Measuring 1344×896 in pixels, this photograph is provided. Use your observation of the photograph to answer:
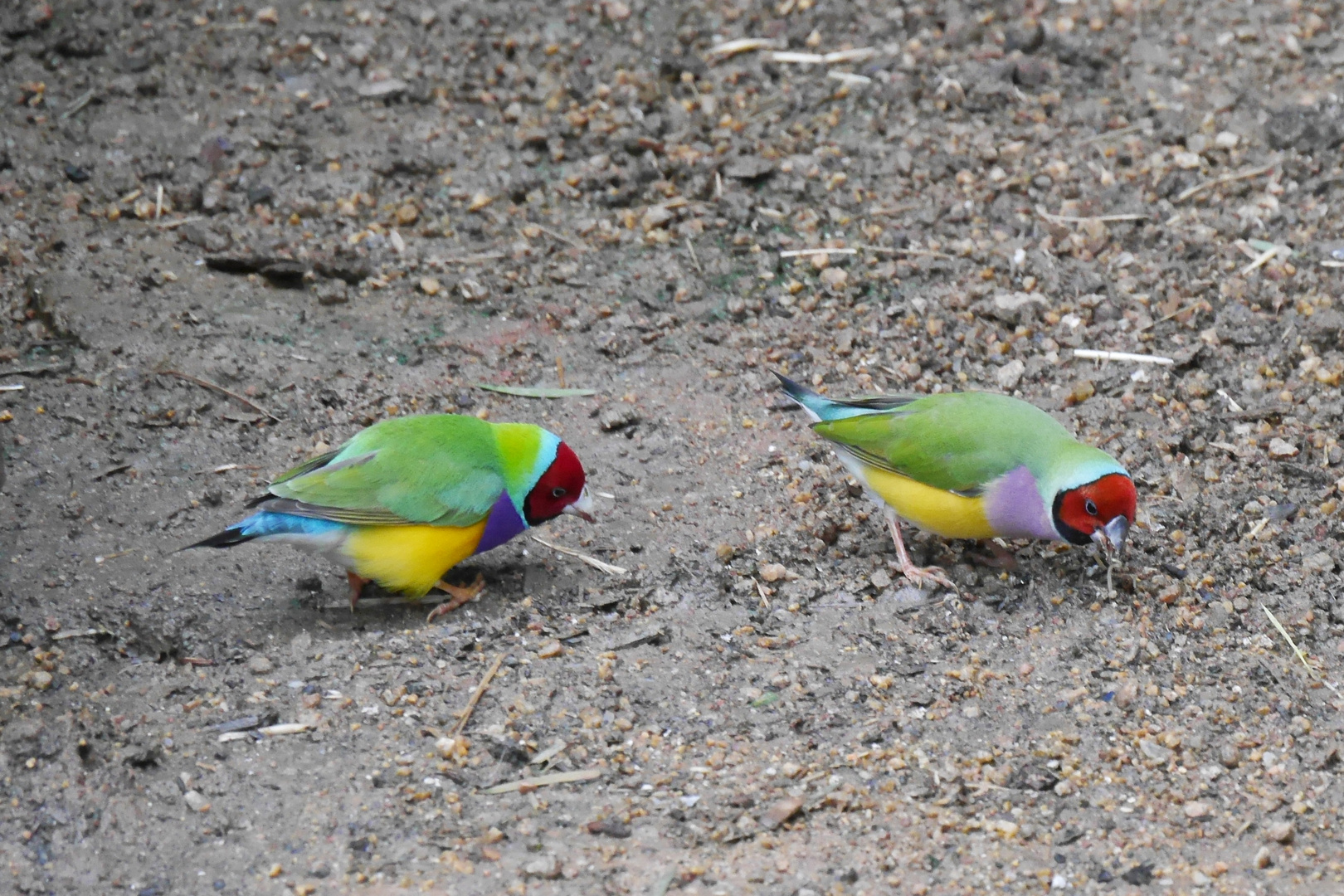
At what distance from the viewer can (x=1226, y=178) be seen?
23.4ft

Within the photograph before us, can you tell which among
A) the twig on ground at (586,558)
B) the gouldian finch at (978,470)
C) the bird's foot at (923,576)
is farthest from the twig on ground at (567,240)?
the bird's foot at (923,576)

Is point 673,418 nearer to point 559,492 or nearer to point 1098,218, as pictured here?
point 559,492

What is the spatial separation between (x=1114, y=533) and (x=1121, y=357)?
1.50m

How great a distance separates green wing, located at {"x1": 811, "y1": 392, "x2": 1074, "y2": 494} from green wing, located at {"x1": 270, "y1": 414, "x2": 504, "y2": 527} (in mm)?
1395

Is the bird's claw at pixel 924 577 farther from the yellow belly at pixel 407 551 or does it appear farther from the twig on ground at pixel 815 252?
the twig on ground at pixel 815 252

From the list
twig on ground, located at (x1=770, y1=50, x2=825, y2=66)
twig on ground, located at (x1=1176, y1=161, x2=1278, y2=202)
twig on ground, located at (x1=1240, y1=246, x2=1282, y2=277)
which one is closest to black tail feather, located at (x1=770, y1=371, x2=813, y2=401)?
twig on ground, located at (x1=1240, y1=246, x2=1282, y2=277)

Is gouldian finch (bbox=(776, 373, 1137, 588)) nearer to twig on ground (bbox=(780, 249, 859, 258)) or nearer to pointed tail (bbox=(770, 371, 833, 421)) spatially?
pointed tail (bbox=(770, 371, 833, 421))

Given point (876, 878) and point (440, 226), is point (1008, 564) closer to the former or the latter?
point (876, 878)

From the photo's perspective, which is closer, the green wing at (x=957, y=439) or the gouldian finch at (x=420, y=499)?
the gouldian finch at (x=420, y=499)

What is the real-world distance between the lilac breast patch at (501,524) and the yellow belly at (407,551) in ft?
0.10

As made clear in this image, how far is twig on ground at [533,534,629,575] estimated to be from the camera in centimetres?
520

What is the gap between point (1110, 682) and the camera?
14.9 feet

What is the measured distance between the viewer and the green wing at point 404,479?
483 centimetres

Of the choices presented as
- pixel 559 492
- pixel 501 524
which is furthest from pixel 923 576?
pixel 501 524
